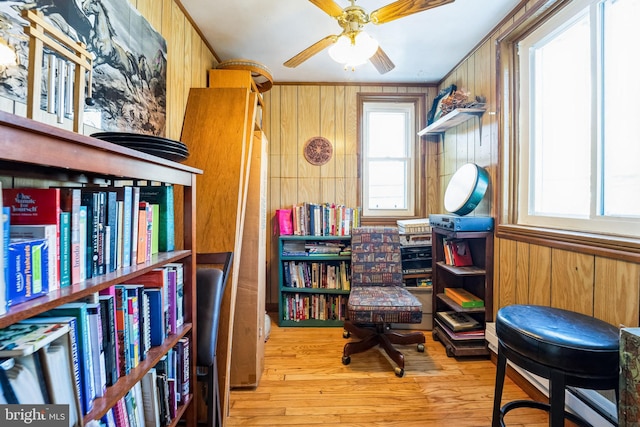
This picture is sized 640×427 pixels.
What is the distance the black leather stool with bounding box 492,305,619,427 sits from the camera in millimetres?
937

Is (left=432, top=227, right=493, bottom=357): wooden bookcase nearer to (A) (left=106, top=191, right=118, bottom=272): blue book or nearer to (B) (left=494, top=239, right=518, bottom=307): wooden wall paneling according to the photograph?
(B) (left=494, top=239, right=518, bottom=307): wooden wall paneling

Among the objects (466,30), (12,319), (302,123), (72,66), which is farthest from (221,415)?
(466,30)

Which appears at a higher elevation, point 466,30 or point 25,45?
point 466,30

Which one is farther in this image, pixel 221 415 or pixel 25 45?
pixel 221 415

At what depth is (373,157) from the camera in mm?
3143

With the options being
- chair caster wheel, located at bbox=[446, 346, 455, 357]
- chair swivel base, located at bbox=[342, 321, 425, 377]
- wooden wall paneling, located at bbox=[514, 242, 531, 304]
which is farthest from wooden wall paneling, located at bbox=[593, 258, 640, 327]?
chair swivel base, located at bbox=[342, 321, 425, 377]

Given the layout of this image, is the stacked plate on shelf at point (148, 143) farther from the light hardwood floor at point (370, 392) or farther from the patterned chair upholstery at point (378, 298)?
the patterned chair upholstery at point (378, 298)

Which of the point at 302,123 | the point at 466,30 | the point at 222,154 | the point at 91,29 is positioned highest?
the point at 466,30

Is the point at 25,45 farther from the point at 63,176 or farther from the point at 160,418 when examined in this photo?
the point at 160,418

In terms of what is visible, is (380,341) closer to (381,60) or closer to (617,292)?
(617,292)

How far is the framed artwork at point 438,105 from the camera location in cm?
262

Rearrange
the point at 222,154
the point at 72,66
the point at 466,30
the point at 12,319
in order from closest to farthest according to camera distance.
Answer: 1. the point at 12,319
2. the point at 72,66
3. the point at 222,154
4. the point at 466,30

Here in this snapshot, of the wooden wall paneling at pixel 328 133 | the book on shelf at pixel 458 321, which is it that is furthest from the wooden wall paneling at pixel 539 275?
the wooden wall paneling at pixel 328 133

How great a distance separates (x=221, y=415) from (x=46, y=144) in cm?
142
